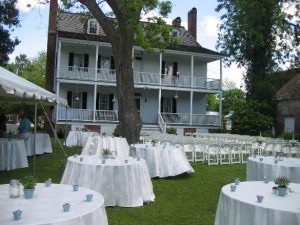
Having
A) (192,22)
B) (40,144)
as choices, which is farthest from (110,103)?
(40,144)

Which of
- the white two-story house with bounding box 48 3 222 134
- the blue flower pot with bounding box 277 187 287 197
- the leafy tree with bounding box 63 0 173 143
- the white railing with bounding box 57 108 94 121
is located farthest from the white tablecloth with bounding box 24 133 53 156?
the blue flower pot with bounding box 277 187 287 197

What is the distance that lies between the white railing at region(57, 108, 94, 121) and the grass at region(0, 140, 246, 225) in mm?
13972

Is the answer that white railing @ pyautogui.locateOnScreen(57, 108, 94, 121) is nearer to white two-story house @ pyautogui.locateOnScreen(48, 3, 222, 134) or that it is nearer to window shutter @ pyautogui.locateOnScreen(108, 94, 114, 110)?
white two-story house @ pyautogui.locateOnScreen(48, 3, 222, 134)

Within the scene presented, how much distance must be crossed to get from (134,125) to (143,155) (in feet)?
15.2

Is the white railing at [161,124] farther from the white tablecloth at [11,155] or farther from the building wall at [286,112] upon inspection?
the white tablecloth at [11,155]

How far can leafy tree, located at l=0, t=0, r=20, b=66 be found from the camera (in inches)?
1105

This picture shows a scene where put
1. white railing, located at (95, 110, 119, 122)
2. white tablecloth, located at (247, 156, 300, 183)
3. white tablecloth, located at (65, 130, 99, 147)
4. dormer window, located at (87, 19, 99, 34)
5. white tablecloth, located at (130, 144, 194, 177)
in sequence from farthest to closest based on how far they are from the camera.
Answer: dormer window, located at (87, 19, 99, 34), white railing, located at (95, 110, 119, 122), white tablecloth, located at (65, 130, 99, 147), white tablecloth, located at (130, 144, 194, 177), white tablecloth, located at (247, 156, 300, 183)

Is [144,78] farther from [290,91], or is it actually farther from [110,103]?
[290,91]

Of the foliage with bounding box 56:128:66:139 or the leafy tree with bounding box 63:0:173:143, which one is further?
the foliage with bounding box 56:128:66:139

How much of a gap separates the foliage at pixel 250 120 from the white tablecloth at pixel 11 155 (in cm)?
2133

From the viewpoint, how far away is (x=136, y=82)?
100 ft

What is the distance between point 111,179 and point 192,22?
3495 cm

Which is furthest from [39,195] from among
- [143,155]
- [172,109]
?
[172,109]

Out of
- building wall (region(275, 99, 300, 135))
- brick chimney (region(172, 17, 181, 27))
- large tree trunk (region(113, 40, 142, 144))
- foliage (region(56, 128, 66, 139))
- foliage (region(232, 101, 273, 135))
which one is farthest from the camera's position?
brick chimney (region(172, 17, 181, 27))
